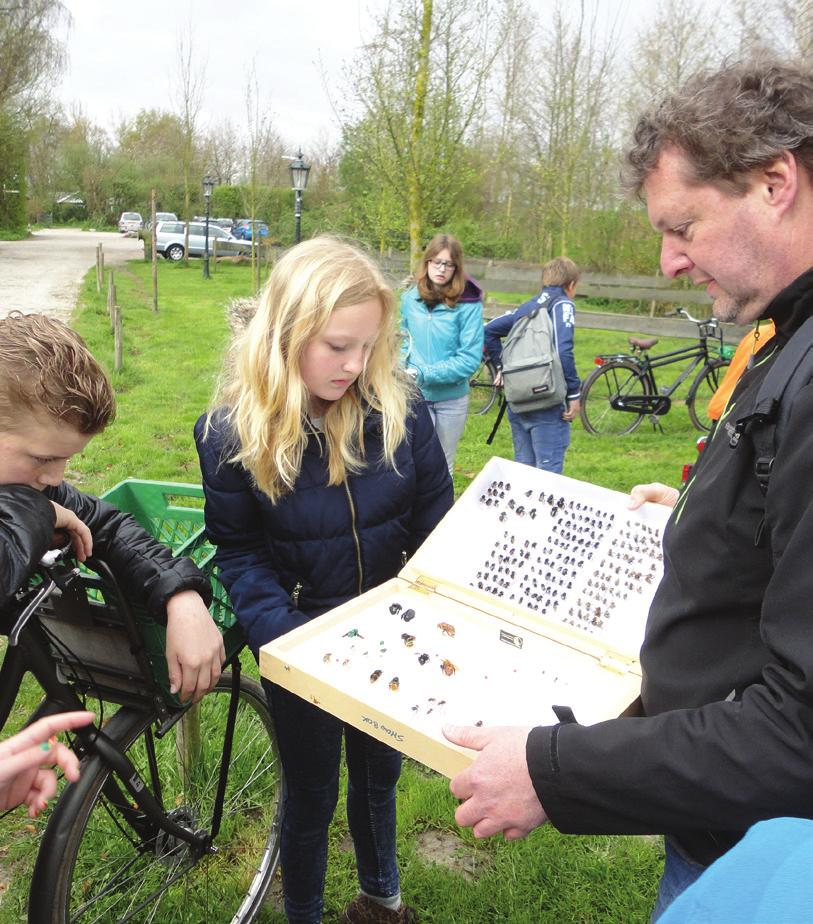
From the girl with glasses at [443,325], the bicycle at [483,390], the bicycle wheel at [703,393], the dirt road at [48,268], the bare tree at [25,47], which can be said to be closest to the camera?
the girl with glasses at [443,325]

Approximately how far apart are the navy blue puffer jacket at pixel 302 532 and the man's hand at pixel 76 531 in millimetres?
310

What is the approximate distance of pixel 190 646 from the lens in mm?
1773

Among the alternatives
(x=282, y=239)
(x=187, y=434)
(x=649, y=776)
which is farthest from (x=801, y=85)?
(x=282, y=239)

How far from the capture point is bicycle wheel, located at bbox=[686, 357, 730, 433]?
8.63 meters

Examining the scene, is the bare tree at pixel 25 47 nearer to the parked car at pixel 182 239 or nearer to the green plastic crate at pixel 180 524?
the parked car at pixel 182 239

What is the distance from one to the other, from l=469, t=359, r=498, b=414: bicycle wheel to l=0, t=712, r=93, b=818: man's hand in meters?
7.49

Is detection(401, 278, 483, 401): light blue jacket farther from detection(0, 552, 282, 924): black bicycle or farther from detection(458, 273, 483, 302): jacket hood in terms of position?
detection(0, 552, 282, 924): black bicycle

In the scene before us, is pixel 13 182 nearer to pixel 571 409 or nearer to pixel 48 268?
pixel 48 268

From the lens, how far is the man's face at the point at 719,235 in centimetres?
119

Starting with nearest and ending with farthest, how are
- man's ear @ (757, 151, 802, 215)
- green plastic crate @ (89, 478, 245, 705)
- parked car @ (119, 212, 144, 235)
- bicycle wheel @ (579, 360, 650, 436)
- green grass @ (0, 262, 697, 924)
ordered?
man's ear @ (757, 151, 802, 215) < green plastic crate @ (89, 478, 245, 705) < green grass @ (0, 262, 697, 924) < bicycle wheel @ (579, 360, 650, 436) < parked car @ (119, 212, 144, 235)

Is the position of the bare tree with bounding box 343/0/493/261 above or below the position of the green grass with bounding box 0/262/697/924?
above

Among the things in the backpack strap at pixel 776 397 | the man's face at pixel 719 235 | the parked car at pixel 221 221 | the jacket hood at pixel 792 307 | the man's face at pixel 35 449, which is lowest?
the man's face at pixel 35 449

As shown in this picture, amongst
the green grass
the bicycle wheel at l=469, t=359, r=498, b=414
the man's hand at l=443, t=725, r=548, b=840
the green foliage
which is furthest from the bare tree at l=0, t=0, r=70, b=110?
the man's hand at l=443, t=725, r=548, b=840

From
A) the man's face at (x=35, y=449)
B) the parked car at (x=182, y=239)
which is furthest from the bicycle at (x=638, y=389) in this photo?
the parked car at (x=182, y=239)
